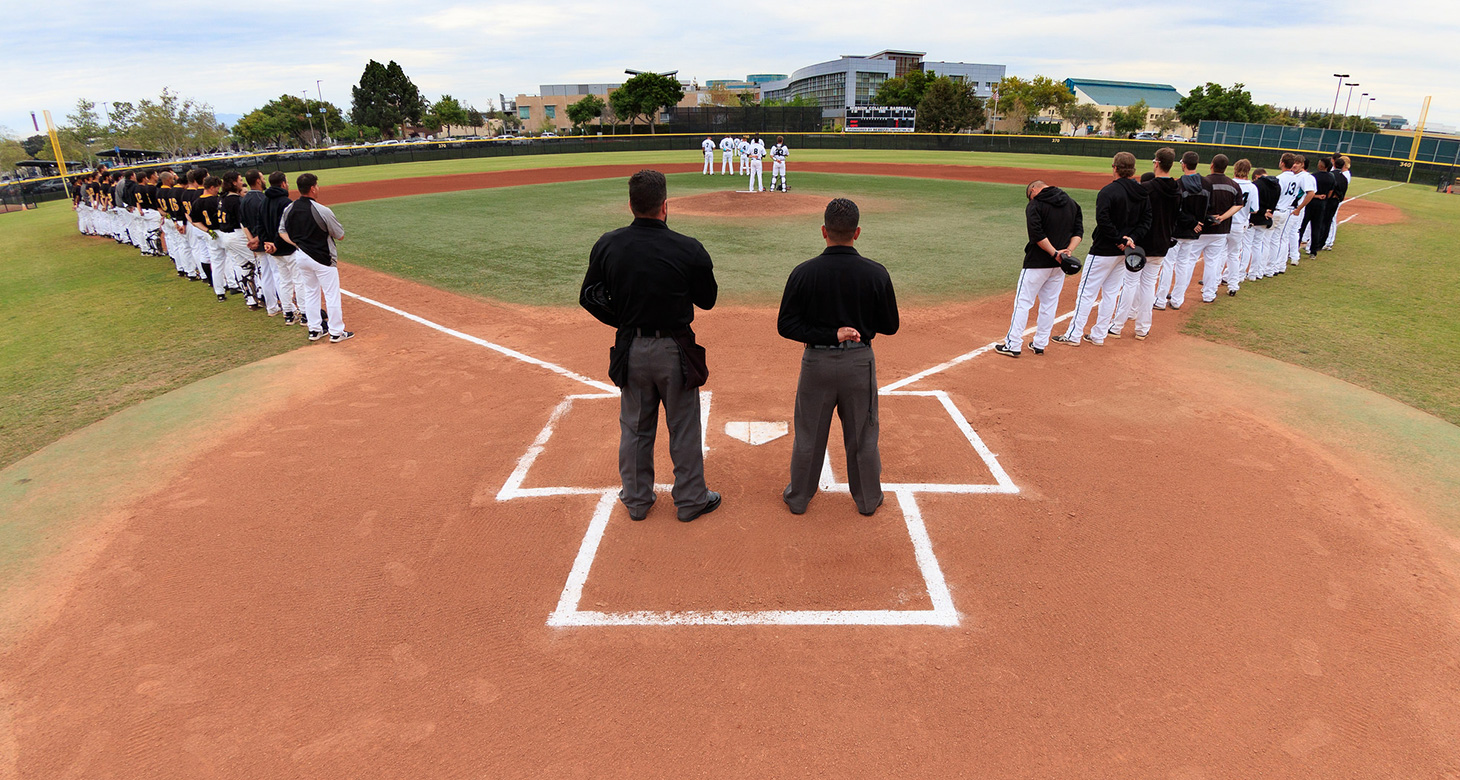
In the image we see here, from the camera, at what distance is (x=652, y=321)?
4449 millimetres

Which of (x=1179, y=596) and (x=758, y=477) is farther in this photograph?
(x=758, y=477)

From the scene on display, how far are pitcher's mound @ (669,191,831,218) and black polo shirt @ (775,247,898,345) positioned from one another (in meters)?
15.9

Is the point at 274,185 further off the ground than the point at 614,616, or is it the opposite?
the point at 274,185

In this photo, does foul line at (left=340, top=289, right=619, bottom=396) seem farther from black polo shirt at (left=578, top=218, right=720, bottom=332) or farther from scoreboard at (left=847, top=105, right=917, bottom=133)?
scoreboard at (left=847, top=105, right=917, bottom=133)

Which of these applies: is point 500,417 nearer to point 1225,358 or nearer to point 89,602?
point 89,602

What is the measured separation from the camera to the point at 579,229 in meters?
18.0

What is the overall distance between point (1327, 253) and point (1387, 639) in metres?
15.6

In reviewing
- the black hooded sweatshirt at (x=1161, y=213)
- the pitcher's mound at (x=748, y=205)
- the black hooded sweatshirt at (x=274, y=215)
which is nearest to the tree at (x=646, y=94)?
the pitcher's mound at (x=748, y=205)

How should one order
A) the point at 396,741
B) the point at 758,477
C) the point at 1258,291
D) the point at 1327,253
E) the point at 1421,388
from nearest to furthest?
the point at 396,741, the point at 758,477, the point at 1421,388, the point at 1258,291, the point at 1327,253

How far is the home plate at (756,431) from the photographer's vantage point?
6234 mm

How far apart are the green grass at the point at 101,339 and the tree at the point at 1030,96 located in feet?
314

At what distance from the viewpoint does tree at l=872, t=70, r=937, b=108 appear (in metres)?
84.8

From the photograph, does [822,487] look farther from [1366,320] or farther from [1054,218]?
[1366,320]

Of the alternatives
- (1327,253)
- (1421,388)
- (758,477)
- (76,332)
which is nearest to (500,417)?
(758,477)
